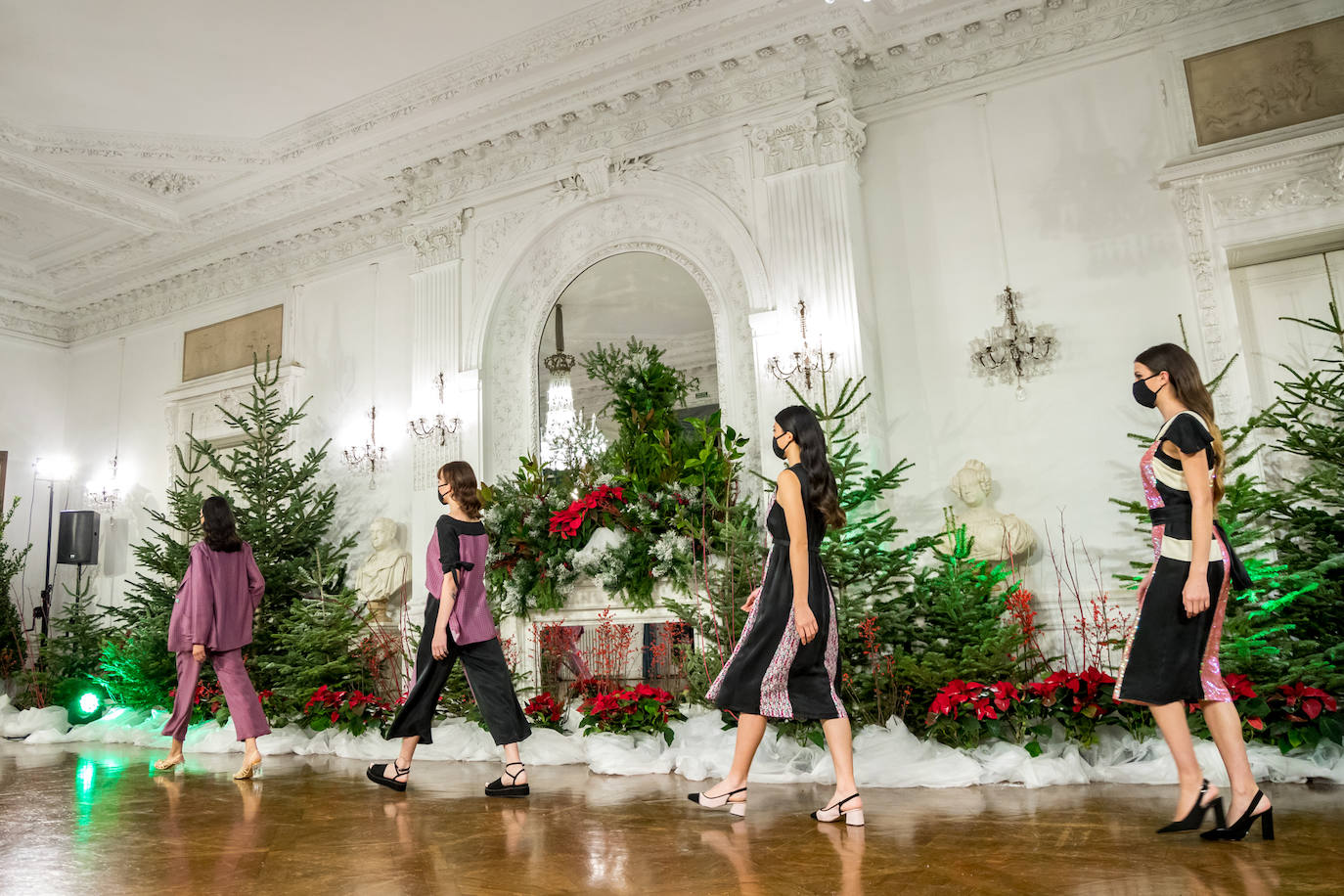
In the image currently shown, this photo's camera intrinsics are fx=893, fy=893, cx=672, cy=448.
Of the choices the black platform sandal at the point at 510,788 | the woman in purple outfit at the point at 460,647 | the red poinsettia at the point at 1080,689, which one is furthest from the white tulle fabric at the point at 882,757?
the woman in purple outfit at the point at 460,647

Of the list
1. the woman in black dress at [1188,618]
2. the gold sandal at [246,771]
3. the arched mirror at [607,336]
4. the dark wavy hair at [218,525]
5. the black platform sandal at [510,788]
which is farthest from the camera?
the arched mirror at [607,336]

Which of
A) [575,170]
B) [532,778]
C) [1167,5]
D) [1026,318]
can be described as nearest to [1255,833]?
[532,778]

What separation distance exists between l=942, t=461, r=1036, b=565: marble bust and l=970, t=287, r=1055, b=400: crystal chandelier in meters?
0.69

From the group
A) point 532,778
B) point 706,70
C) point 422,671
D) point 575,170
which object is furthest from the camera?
point 575,170

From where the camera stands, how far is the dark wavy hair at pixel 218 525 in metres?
5.82

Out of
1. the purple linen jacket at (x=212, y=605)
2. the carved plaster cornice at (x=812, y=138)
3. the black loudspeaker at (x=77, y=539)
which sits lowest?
the purple linen jacket at (x=212, y=605)

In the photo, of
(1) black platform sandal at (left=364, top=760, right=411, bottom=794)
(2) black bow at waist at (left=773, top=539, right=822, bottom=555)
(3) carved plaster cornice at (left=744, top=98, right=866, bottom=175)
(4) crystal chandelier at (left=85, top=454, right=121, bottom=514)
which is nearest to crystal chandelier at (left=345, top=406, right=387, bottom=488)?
(4) crystal chandelier at (left=85, top=454, right=121, bottom=514)

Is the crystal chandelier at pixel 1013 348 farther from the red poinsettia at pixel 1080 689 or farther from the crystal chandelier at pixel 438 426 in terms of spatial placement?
the crystal chandelier at pixel 438 426

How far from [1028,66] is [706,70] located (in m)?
2.44

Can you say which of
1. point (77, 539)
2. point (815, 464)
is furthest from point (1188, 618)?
point (77, 539)

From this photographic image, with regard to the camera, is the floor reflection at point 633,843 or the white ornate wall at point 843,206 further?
the white ornate wall at point 843,206

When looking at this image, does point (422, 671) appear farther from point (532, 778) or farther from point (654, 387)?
point (654, 387)

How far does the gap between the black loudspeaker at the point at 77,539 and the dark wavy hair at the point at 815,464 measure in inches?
386

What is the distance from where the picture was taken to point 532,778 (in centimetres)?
519
